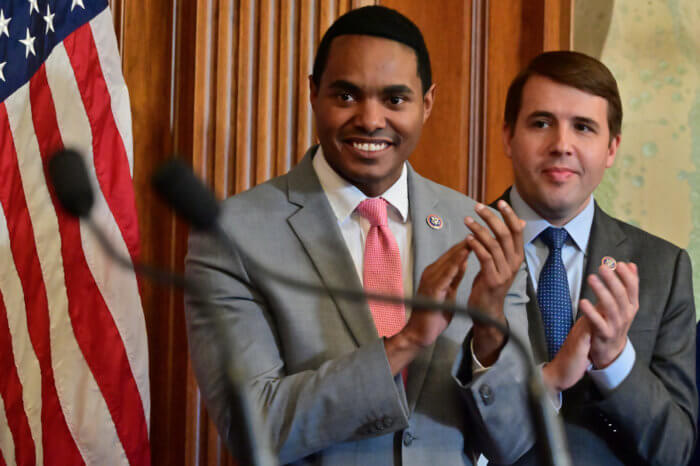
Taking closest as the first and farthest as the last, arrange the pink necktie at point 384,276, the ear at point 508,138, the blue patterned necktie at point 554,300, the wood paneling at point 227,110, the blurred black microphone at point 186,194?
1. the blurred black microphone at point 186,194
2. the pink necktie at point 384,276
3. the blue patterned necktie at point 554,300
4. the ear at point 508,138
5. the wood paneling at point 227,110

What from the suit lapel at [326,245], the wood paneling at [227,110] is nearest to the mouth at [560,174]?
the suit lapel at [326,245]

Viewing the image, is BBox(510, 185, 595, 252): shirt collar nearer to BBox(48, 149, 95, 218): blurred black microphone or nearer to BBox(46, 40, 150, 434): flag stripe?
BBox(46, 40, 150, 434): flag stripe

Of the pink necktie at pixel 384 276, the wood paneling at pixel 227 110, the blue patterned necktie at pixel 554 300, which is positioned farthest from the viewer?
the wood paneling at pixel 227 110

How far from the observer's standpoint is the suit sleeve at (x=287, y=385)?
1.30m

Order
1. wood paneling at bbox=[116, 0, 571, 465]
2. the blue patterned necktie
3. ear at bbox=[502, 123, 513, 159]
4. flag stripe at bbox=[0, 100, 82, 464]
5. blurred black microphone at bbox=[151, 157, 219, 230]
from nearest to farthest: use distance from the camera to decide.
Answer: blurred black microphone at bbox=[151, 157, 219, 230]
the blue patterned necktie
ear at bbox=[502, 123, 513, 159]
flag stripe at bbox=[0, 100, 82, 464]
wood paneling at bbox=[116, 0, 571, 465]

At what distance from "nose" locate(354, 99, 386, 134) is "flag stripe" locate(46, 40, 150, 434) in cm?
80

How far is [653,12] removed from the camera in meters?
2.41

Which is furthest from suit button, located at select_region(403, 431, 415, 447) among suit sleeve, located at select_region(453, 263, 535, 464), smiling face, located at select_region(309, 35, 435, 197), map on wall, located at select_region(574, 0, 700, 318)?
map on wall, located at select_region(574, 0, 700, 318)

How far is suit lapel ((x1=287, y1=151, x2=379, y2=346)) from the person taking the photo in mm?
1403

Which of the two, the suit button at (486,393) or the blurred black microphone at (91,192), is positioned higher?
the blurred black microphone at (91,192)

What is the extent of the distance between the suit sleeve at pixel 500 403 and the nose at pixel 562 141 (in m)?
0.46

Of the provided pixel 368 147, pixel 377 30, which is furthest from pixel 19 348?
pixel 377 30

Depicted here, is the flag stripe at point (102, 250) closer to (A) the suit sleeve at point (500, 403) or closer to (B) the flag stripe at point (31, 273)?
(B) the flag stripe at point (31, 273)

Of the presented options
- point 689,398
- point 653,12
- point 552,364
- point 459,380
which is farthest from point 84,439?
point 653,12
